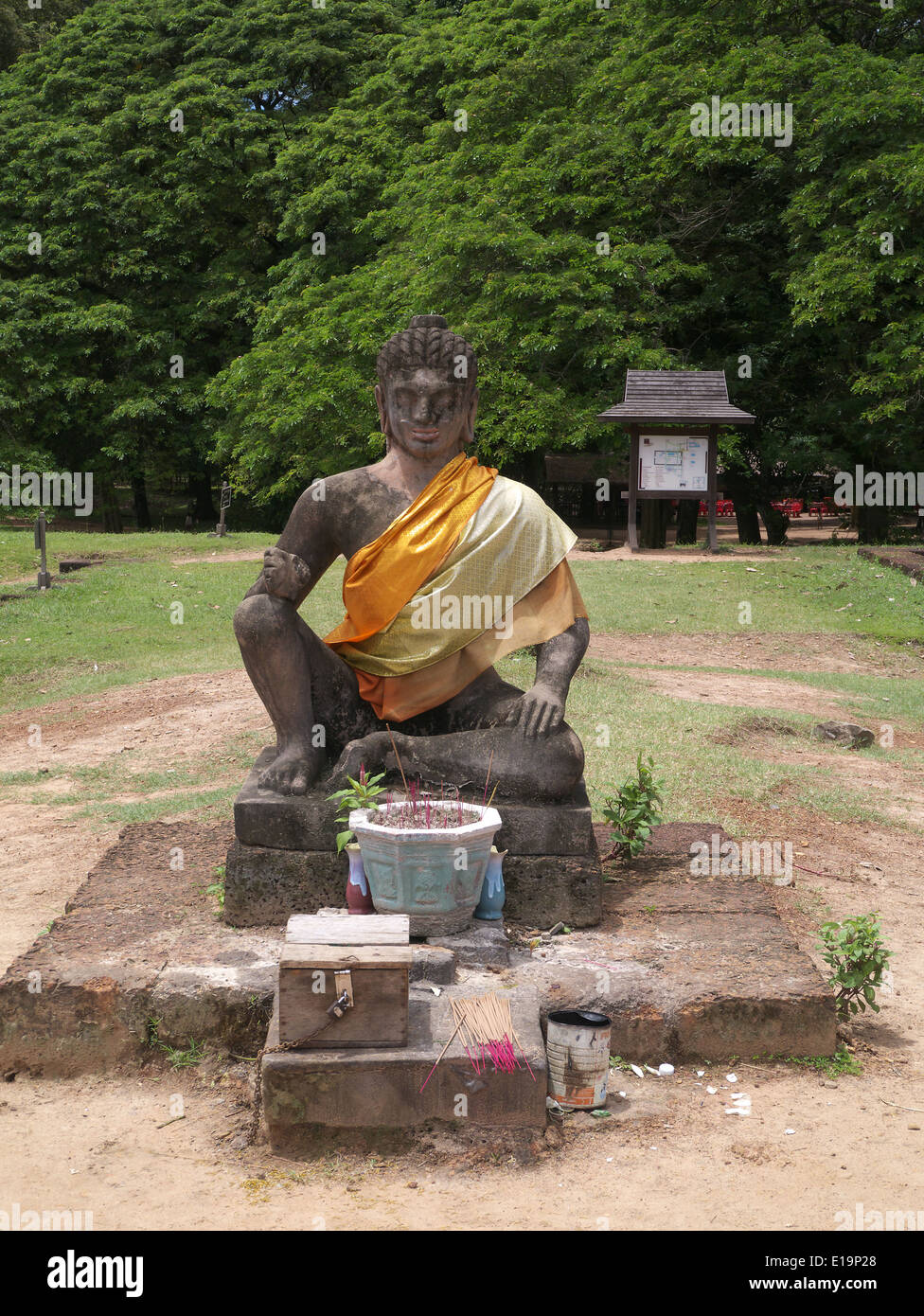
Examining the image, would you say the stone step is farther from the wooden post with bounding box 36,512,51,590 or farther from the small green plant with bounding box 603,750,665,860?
the wooden post with bounding box 36,512,51,590

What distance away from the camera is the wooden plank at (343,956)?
3.50 m

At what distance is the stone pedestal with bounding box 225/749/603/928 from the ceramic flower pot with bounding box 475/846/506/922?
0.16 metres

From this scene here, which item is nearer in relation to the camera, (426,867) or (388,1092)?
(388,1092)

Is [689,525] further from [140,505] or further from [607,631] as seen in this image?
[140,505]

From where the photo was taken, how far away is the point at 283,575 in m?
4.67

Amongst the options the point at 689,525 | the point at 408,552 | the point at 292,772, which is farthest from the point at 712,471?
the point at 292,772

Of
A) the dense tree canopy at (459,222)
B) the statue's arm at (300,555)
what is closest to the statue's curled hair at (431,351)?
the statue's arm at (300,555)

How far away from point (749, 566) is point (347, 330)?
322 inches

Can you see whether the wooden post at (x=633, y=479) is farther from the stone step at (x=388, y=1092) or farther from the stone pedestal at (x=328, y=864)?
the stone step at (x=388, y=1092)

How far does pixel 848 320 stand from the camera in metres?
18.9

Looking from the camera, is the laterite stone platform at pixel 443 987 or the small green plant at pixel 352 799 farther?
the small green plant at pixel 352 799

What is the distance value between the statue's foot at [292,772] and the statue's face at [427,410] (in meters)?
1.26

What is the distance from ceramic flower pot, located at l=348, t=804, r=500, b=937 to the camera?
13.4 feet

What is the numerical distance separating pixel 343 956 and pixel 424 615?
5.24 feet
